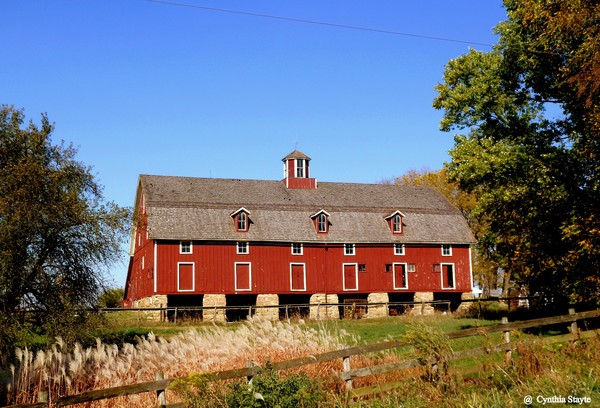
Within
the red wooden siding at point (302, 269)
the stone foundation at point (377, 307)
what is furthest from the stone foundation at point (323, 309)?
the stone foundation at point (377, 307)

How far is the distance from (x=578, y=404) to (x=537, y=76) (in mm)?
22361

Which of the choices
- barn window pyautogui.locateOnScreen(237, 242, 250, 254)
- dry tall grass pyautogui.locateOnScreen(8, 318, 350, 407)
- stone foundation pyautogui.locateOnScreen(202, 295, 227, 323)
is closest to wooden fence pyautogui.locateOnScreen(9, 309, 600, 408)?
dry tall grass pyautogui.locateOnScreen(8, 318, 350, 407)

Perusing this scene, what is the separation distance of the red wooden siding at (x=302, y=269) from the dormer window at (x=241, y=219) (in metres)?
1.34

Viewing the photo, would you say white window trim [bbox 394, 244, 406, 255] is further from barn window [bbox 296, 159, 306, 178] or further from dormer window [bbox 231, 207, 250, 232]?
dormer window [bbox 231, 207, 250, 232]

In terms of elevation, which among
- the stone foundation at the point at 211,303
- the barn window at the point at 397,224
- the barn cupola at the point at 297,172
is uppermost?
the barn cupola at the point at 297,172

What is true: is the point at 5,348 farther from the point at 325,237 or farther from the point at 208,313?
the point at 325,237

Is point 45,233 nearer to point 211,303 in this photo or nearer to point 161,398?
point 161,398

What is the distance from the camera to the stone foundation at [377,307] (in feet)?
157

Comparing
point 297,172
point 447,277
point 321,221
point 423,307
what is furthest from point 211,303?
point 447,277

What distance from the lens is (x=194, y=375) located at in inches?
418

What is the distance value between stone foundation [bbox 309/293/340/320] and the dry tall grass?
2849 centimetres

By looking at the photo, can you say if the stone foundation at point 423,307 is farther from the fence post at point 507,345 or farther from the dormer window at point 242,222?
the fence post at point 507,345

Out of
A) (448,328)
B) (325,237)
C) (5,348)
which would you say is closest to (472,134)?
(448,328)

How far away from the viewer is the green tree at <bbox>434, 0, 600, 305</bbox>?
70.2ft
